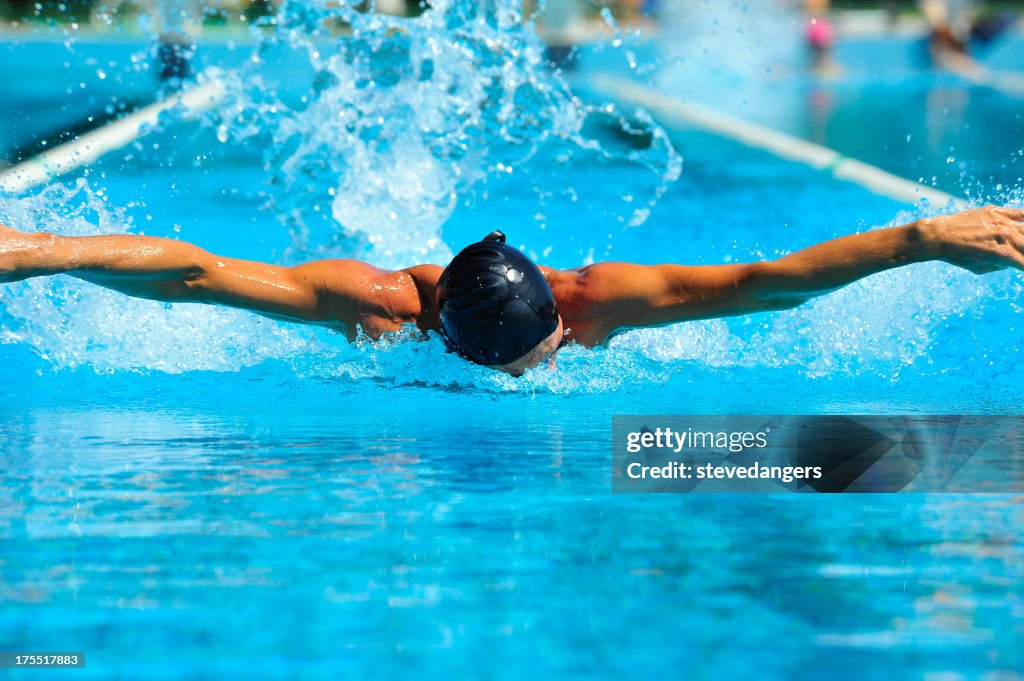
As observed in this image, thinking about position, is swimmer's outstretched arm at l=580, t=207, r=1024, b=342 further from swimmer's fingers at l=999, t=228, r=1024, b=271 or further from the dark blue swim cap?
the dark blue swim cap

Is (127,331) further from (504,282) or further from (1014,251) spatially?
(1014,251)

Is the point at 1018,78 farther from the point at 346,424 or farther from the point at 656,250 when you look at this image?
the point at 346,424

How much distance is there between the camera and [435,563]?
6.63 ft

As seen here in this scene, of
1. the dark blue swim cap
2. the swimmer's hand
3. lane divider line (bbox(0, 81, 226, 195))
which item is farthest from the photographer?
lane divider line (bbox(0, 81, 226, 195))

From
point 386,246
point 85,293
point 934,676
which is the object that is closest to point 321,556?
point 934,676

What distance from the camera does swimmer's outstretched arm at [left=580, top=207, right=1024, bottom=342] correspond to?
2.83 meters

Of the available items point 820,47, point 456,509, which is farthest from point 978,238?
point 820,47

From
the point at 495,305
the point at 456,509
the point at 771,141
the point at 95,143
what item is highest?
the point at 771,141

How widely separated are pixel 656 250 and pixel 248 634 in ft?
14.4

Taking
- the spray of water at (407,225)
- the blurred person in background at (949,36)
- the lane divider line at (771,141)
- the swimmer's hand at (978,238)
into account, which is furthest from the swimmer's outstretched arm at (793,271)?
the blurred person in background at (949,36)

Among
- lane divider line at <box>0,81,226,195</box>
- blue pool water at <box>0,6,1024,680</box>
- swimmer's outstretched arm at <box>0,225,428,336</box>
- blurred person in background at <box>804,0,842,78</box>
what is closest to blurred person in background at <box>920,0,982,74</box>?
blurred person in background at <box>804,0,842,78</box>

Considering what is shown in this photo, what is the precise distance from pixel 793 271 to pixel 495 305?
728 mm

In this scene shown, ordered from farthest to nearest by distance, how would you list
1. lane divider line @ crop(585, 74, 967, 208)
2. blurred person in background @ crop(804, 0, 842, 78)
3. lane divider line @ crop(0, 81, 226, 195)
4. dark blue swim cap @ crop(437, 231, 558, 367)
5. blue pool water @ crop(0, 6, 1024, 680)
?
1. blurred person in background @ crop(804, 0, 842, 78)
2. lane divider line @ crop(585, 74, 967, 208)
3. lane divider line @ crop(0, 81, 226, 195)
4. dark blue swim cap @ crop(437, 231, 558, 367)
5. blue pool water @ crop(0, 6, 1024, 680)

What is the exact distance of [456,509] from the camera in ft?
7.55
